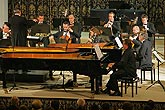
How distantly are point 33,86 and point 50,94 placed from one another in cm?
122

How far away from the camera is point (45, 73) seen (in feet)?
41.5

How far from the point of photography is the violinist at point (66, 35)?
13.0 m

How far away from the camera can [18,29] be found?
13.1 metres

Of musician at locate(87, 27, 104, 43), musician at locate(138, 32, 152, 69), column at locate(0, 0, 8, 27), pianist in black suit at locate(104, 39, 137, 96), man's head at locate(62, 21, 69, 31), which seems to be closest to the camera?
pianist in black suit at locate(104, 39, 137, 96)

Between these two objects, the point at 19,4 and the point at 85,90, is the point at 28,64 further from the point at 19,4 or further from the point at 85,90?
the point at 19,4

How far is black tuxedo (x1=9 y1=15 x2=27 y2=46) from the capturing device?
1305cm

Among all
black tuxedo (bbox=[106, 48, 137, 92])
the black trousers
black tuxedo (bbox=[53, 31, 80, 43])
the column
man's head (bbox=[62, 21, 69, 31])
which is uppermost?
the column

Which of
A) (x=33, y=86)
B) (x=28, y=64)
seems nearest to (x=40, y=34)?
(x=33, y=86)

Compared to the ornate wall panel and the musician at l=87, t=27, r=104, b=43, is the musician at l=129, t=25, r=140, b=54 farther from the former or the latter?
the ornate wall panel

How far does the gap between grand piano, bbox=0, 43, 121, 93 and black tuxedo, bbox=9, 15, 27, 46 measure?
197 cm

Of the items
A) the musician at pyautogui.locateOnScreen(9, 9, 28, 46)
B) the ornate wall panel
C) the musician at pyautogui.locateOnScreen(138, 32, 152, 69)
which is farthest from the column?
the musician at pyautogui.locateOnScreen(138, 32, 152, 69)

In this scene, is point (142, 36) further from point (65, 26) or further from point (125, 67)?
point (65, 26)

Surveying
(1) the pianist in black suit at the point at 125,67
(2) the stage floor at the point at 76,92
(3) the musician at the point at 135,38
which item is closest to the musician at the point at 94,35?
(3) the musician at the point at 135,38

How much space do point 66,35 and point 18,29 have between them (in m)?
1.46
